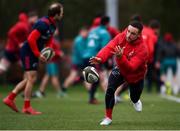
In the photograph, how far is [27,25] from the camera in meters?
21.0

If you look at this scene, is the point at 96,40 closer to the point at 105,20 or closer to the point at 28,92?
the point at 105,20

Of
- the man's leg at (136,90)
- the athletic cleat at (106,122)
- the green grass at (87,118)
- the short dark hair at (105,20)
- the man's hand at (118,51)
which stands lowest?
the green grass at (87,118)

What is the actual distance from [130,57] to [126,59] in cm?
36

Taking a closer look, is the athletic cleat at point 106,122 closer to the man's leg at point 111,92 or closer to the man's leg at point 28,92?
the man's leg at point 111,92

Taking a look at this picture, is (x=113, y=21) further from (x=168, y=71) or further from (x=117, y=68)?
(x=117, y=68)

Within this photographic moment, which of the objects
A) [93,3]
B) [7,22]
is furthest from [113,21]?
[93,3]

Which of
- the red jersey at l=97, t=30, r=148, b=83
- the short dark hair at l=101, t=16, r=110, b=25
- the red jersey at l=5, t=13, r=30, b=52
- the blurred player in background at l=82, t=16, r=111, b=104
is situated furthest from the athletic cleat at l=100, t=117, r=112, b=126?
the red jersey at l=5, t=13, r=30, b=52

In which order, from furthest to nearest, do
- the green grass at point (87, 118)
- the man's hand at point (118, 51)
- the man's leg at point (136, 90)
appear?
the man's leg at point (136, 90)
the green grass at point (87, 118)
the man's hand at point (118, 51)

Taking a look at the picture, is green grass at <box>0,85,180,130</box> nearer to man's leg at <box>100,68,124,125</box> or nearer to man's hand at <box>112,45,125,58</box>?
man's leg at <box>100,68,124,125</box>

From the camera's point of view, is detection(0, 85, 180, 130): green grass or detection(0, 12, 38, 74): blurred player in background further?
detection(0, 12, 38, 74): blurred player in background

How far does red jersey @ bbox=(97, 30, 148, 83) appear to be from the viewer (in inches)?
498

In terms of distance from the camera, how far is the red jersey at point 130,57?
41.5 feet

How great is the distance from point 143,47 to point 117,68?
631 mm

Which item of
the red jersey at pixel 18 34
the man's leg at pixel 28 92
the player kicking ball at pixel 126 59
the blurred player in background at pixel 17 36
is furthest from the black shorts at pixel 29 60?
the red jersey at pixel 18 34
